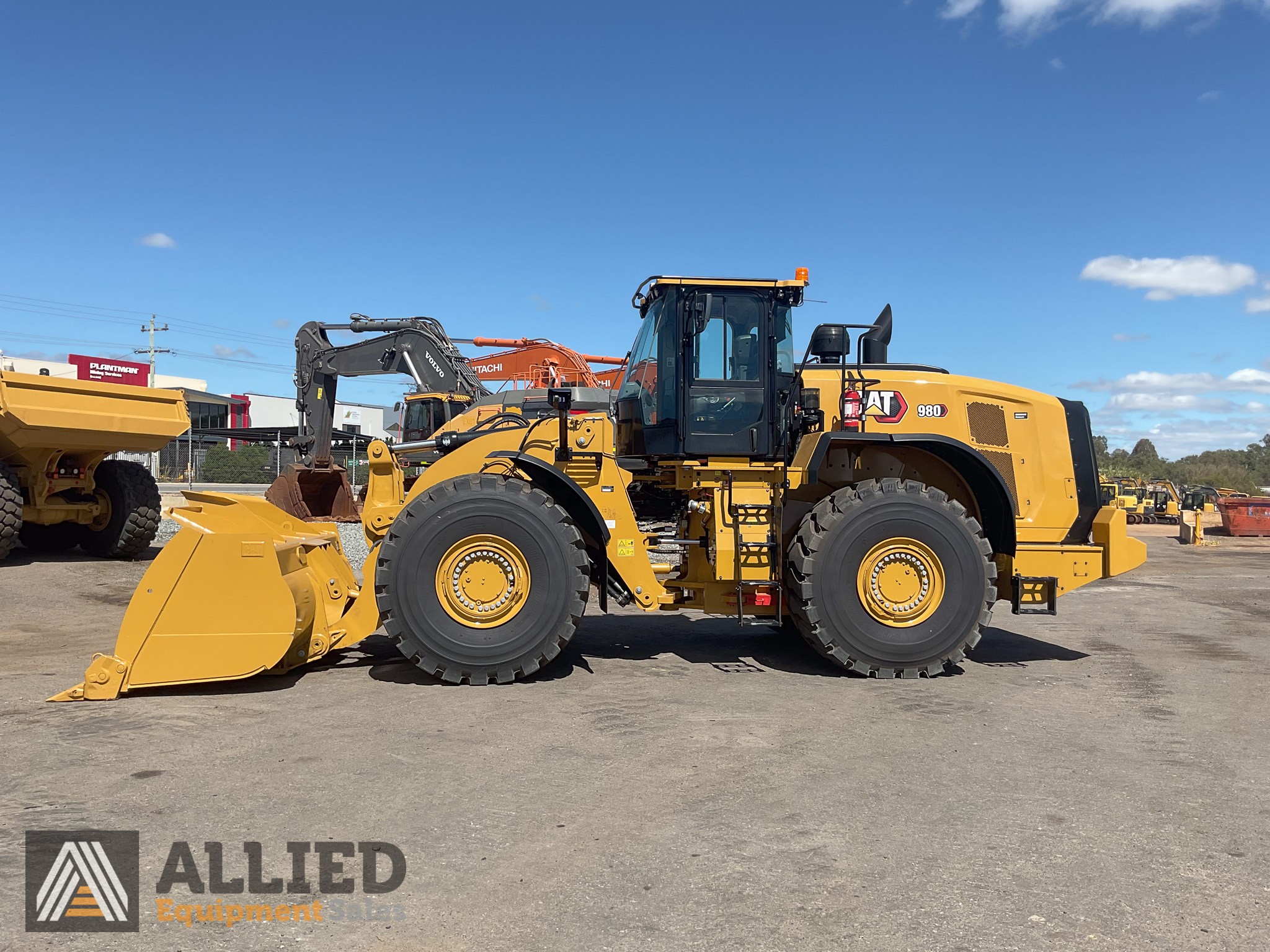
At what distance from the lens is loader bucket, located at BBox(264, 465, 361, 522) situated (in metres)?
17.7

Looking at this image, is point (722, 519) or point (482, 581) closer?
point (482, 581)

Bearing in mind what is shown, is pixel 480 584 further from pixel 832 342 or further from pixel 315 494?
pixel 315 494

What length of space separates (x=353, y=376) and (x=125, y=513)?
6943 millimetres

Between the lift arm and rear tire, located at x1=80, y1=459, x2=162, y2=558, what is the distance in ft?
17.4

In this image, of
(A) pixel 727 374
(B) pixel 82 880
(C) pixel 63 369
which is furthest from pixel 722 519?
(C) pixel 63 369

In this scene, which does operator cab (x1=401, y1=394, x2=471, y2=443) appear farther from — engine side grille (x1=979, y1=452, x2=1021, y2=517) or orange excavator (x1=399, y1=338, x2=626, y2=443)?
engine side grille (x1=979, y1=452, x2=1021, y2=517)

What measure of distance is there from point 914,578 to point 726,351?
2.12m

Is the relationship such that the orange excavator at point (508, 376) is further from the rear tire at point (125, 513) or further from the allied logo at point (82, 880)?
the allied logo at point (82, 880)

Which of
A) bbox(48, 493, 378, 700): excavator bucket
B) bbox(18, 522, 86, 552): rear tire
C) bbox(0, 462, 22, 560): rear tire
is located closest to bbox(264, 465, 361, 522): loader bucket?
bbox(18, 522, 86, 552): rear tire

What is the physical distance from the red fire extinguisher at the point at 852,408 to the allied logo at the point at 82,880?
508cm

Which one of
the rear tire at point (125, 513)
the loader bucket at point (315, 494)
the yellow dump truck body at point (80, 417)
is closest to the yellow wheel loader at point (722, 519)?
the yellow dump truck body at point (80, 417)

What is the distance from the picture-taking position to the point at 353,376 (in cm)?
1886

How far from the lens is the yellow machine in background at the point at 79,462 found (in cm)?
1117

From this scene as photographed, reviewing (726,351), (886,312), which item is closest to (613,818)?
(726,351)
